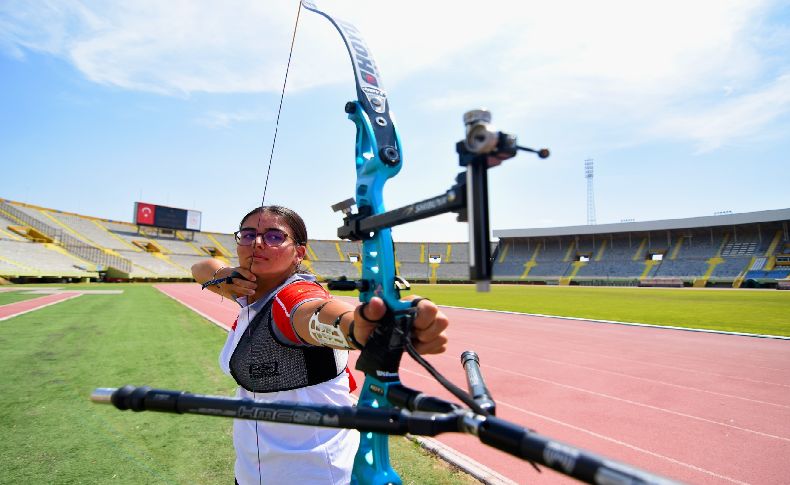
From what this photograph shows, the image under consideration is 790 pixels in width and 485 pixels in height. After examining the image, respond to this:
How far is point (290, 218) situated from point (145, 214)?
209 feet

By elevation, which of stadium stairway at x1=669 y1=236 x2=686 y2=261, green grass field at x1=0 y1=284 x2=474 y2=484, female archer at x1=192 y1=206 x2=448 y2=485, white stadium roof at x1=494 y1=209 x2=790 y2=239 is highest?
white stadium roof at x1=494 y1=209 x2=790 y2=239

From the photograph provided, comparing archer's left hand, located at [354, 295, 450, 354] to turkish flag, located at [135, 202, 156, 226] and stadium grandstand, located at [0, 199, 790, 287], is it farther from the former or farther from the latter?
turkish flag, located at [135, 202, 156, 226]

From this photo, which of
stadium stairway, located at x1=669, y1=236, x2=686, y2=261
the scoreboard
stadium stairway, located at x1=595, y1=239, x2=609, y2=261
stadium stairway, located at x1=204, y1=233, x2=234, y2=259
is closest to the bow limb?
stadium stairway, located at x1=669, y1=236, x2=686, y2=261

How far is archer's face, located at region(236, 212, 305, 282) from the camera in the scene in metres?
1.99

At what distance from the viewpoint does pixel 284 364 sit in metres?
1.77

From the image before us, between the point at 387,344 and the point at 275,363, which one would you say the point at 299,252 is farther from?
the point at 387,344

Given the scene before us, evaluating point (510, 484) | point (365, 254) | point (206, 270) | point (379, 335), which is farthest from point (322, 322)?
point (510, 484)

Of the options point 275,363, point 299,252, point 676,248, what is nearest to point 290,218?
point 299,252

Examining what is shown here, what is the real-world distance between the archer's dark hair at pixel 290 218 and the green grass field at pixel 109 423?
7.83ft

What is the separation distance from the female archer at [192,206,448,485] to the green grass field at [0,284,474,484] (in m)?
1.98

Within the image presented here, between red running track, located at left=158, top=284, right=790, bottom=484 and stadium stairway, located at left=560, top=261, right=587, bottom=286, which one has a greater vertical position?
stadium stairway, located at left=560, top=261, right=587, bottom=286

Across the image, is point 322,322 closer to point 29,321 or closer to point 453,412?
point 453,412

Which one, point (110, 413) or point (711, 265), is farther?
point (711, 265)

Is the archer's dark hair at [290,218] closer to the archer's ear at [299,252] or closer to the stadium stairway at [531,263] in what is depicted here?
the archer's ear at [299,252]
